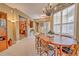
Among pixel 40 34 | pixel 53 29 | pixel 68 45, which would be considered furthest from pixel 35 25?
pixel 68 45

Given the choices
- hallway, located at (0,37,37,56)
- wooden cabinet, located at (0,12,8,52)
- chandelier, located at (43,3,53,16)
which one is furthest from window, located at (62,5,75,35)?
wooden cabinet, located at (0,12,8,52)

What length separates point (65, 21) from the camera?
8.44 ft

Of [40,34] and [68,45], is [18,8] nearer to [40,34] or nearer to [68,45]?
[40,34]

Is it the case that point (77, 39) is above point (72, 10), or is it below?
below

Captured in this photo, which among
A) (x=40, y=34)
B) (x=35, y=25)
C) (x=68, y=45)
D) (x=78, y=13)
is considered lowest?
(x=68, y=45)

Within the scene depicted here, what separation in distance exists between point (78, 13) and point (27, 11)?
1068 millimetres

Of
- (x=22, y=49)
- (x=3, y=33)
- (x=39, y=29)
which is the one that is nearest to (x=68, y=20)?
(x=39, y=29)

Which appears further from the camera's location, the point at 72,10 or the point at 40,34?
the point at 40,34

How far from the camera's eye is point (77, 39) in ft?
7.88

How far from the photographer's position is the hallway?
250cm

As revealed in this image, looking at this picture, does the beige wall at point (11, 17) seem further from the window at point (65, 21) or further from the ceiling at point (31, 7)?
the window at point (65, 21)

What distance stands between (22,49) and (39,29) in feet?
1.86

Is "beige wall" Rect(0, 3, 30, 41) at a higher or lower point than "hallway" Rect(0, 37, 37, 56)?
higher

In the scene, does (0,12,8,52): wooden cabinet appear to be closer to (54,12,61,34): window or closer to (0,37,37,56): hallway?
(0,37,37,56): hallway
